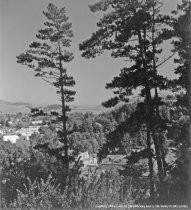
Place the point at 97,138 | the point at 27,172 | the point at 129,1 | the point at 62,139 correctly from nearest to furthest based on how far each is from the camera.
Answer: the point at 27,172 → the point at 129,1 → the point at 62,139 → the point at 97,138

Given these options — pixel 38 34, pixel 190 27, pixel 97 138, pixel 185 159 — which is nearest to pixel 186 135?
pixel 185 159

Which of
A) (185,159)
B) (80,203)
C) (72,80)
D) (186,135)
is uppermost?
(72,80)

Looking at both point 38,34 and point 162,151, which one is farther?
point 38,34

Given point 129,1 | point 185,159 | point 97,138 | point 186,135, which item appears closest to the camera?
point 185,159

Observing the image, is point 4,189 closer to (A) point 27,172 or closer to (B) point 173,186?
(A) point 27,172

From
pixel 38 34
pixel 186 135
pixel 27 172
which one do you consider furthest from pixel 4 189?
pixel 38 34

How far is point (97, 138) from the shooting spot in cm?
11169

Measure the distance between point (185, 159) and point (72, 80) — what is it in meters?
9.38

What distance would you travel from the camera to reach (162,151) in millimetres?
14805

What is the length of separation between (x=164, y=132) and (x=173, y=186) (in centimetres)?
476

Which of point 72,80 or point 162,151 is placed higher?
point 72,80

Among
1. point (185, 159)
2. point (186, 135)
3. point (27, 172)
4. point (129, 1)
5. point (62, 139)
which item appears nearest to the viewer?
point (185, 159)

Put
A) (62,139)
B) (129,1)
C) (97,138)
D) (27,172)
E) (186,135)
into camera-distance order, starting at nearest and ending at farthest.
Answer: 1. (186,135)
2. (27,172)
3. (129,1)
4. (62,139)
5. (97,138)

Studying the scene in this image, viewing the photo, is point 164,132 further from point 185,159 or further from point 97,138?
point 97,138
